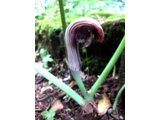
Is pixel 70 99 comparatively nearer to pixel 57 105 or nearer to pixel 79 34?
pixel 57 105

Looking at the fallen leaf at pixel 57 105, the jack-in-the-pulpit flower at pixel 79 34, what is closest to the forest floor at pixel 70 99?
the fallen leaf at pixel 57 105

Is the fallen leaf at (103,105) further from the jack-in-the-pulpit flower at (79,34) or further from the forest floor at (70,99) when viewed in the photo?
the jack-in-the-pulpit flower at (79,34)

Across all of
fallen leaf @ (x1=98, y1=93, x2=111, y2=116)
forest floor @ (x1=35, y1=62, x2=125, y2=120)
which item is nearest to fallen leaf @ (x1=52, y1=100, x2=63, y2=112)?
forest floor @ (x1=35, y1=62, x2=125, y2=120)

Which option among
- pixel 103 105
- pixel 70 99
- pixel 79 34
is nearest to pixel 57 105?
pixel 70 99

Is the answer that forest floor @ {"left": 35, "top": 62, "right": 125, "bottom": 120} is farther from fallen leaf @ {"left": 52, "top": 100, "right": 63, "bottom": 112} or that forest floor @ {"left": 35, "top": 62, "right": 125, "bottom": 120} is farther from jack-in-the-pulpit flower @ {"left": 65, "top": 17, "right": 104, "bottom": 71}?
jack-in-the-pulpit flower @ {"left": 65, "top": 17, "right": 104, "bottom": 71}
